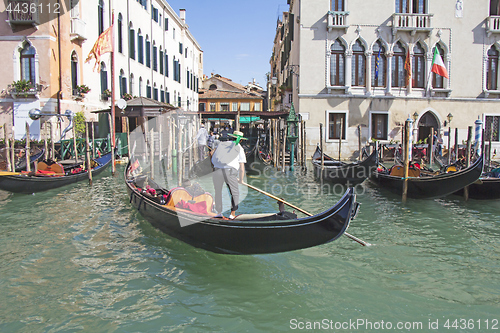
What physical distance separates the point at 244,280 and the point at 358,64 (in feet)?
33.9

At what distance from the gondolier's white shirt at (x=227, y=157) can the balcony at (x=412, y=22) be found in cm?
993

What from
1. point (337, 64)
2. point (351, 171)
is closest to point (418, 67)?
point (337, 64)

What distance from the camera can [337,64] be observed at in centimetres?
1225

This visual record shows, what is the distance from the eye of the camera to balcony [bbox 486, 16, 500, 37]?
12141mm

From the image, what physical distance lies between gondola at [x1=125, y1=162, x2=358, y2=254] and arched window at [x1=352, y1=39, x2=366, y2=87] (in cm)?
937

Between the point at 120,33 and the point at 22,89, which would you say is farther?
the point at 120,33

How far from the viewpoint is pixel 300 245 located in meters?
3.50

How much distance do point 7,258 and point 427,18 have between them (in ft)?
42.1

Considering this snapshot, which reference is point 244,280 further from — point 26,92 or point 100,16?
point 100,16

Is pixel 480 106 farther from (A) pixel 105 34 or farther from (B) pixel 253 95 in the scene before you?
(B) pixel 253 95

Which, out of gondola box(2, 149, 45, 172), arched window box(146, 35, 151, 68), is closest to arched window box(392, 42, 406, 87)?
arched window box(146, 35, 151, 68)

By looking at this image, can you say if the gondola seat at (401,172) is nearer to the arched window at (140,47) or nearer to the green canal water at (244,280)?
the green canal water at (244,280)

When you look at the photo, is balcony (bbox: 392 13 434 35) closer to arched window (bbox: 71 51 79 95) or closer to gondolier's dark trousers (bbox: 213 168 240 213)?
arched window (bbox: 71 51 79 95)

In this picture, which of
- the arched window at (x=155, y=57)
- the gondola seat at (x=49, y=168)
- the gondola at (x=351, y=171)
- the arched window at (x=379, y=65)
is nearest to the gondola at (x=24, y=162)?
the gondola seat at (x=49, y=168)
